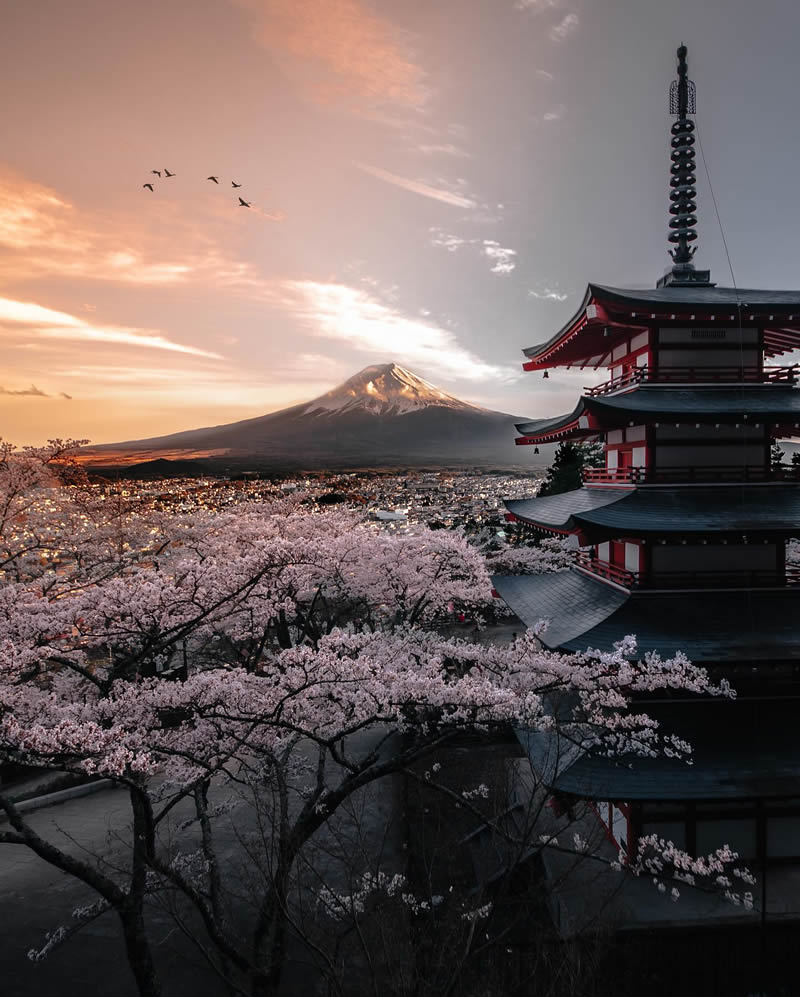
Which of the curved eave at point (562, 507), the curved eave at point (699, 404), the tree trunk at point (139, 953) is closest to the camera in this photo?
the tree trunk at point (139, 953)

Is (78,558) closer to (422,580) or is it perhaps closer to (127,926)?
(422,580)

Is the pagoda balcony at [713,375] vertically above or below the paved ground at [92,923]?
above

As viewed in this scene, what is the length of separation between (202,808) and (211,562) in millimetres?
3722

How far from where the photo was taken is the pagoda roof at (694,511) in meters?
8.80

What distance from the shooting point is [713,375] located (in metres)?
10.1

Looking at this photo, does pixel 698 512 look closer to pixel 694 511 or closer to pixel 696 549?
pixel 694 511

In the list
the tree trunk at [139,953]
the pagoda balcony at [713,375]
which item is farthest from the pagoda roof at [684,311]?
the tree trunk at [139,953]

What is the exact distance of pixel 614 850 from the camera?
9391 millimetres

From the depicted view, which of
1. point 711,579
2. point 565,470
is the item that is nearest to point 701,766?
point 711,579

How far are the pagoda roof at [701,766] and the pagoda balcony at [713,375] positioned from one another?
5.96 metres

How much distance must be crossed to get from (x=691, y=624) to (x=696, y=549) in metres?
1.64

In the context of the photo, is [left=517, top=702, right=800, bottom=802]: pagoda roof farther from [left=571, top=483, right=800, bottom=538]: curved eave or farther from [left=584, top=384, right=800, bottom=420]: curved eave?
[left=584, top=384, right=800, bottom=420]: curved eave

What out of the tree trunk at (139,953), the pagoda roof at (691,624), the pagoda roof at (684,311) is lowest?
the tree trunk at (139,953)

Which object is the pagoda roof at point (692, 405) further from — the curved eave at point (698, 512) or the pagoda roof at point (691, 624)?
the pagoda roof at point (691, 624)
